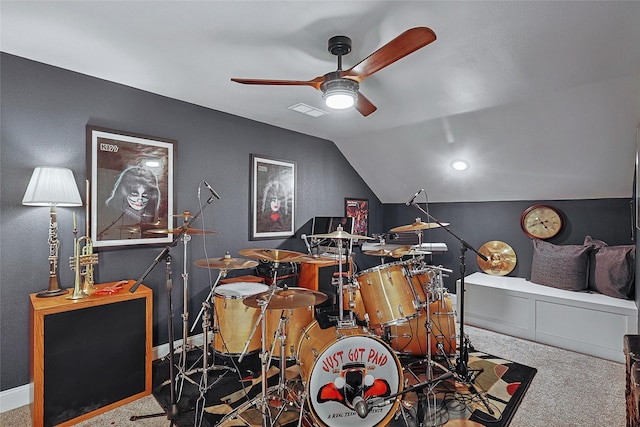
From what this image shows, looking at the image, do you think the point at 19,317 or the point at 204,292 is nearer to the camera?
the point at 19,317

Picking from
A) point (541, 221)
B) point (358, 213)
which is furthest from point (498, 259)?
point (358, 213)

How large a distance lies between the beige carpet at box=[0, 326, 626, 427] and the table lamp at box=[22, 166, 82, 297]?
34.9 inches

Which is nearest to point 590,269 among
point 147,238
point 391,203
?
point 391,203

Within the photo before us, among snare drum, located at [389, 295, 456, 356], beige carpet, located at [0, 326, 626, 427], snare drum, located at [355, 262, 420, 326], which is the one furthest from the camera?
snare drum, located at [389, 295, 456, 356]

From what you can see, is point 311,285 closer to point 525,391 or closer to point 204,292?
point 204,292

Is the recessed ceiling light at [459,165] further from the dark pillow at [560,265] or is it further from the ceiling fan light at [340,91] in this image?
the ceiling fan light at [340,91]

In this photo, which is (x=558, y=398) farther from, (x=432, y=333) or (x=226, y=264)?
(x=226, y=264)

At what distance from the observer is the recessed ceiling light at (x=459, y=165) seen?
3.86m

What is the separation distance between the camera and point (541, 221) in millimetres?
3754

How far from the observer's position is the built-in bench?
285 cm

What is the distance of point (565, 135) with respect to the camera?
3.03m

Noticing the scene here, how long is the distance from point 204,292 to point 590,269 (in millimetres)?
3917

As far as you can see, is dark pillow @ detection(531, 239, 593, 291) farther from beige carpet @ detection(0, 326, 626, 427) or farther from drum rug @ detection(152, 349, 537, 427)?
drum rug @ detection(152, 349, 537, 427)

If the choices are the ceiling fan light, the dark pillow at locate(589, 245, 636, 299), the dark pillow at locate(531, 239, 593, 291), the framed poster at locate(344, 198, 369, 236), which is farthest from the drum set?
the framed poster at locate(344, 198, 369, 236)
